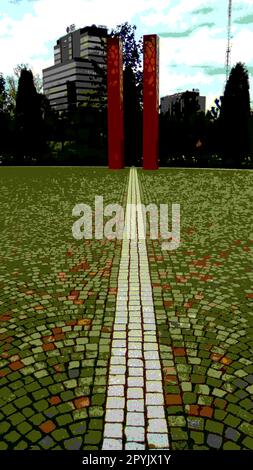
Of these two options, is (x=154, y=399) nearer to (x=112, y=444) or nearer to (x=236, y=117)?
(x=112, y=444)

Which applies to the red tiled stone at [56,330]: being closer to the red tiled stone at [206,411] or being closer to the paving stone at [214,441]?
the red tiled stone at [206,411]

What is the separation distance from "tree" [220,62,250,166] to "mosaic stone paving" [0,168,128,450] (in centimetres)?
2906

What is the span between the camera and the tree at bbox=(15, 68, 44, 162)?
40781 millimetres

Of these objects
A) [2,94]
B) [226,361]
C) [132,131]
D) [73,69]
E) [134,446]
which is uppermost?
[73,69]

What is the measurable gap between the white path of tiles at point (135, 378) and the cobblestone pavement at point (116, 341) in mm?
16

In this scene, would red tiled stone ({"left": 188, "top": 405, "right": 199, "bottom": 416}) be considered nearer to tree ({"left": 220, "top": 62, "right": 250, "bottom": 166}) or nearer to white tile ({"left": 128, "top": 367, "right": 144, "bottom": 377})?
white tile ({"left": 128, "top": 367, "right": 144, "bottom": 377})

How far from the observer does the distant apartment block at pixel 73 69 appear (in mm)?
141375

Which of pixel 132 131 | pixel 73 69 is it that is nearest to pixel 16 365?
pixel 132 131

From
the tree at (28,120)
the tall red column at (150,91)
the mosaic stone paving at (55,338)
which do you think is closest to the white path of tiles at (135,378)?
the mosaic stone paving at (55,338)

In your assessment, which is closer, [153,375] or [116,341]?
[153,375]

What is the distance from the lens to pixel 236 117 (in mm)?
33656

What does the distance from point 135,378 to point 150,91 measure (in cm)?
2897
